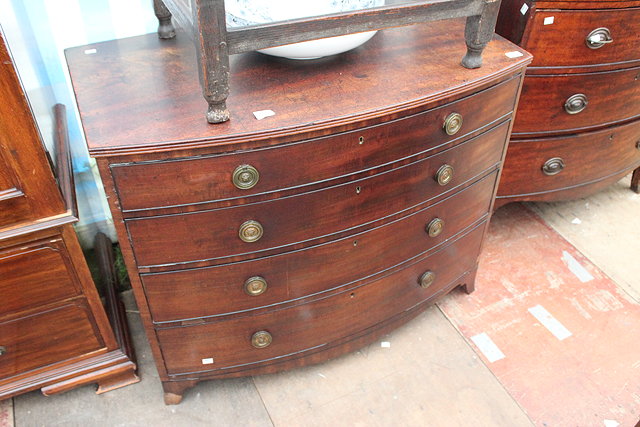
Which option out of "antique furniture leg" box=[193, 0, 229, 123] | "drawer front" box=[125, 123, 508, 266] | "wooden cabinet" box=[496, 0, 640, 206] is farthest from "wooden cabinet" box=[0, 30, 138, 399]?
"wooden cabinet" box=[496, 0, 640, 206]

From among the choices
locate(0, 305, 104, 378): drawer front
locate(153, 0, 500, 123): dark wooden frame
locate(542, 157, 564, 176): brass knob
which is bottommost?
locate(0, 305, 104, 378): drawer front

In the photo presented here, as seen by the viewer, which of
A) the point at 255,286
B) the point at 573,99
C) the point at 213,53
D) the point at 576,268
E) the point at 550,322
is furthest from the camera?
the point at 576,268

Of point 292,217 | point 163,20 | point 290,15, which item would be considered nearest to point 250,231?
point 292,217

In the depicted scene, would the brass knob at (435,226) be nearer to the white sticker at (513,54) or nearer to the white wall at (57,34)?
the white sticker at (513,54)

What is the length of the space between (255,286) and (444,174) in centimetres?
55

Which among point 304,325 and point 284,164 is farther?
point 304,325

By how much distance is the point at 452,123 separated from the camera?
1292 mm

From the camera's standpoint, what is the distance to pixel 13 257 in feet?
4.23

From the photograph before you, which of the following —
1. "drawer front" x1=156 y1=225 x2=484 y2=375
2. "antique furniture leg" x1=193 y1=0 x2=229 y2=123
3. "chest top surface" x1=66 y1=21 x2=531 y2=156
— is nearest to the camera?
"antique furniture leg" x1=193 y1=0 x2=229 y2=123

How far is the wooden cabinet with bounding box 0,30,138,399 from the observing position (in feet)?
3.78

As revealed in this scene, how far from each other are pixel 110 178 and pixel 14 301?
553mm

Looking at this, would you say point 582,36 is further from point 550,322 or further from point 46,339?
point 46,339

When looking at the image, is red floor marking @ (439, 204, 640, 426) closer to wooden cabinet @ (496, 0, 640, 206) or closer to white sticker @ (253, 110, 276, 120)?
wooden cabinet @ (496, 0, 640, 206)

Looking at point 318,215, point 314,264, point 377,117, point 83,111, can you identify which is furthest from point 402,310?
point 83,111
